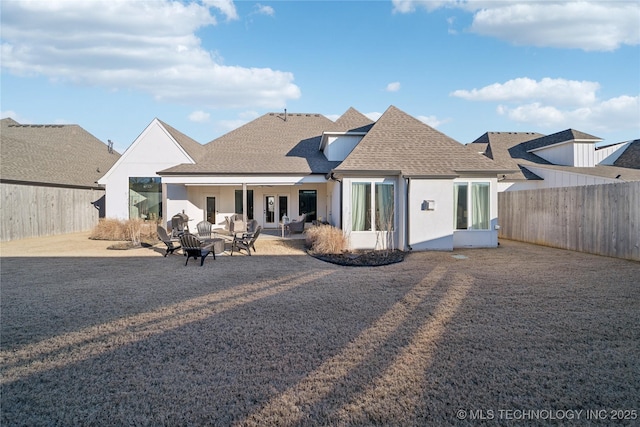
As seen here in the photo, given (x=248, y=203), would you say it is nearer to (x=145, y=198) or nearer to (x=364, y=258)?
(x=145, y=198)

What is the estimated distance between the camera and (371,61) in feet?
59.9

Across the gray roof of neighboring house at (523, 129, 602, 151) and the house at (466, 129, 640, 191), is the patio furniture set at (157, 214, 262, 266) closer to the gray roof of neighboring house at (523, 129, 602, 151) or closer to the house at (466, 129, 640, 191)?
A: the house at (466, 129, 640, 191)

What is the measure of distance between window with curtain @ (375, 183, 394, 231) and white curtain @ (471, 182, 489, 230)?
344cm

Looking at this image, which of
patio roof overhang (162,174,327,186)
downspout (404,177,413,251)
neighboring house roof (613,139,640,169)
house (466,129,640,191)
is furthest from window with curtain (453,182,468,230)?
neighboring house roof (613,139,640,169)

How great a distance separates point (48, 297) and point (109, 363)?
4.10 meters

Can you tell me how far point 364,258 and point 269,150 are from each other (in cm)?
1216

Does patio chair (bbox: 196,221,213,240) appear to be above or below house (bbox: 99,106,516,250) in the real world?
below

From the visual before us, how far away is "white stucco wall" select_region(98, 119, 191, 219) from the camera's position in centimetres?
1928

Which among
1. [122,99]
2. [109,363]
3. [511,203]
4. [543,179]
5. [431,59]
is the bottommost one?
[109,363]

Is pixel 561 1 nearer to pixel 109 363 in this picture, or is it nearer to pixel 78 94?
pixel 109 363

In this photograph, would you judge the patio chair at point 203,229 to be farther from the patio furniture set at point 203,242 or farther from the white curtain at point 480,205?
the white curtain at point 480,205

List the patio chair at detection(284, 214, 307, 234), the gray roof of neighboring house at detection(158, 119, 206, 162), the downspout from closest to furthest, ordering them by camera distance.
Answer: the downspout
the patio chair at detection(284, 214, 307, 234)
the gray roof of neighboring house at detection(158, 119, 206, 162)

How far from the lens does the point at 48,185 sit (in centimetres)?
1892

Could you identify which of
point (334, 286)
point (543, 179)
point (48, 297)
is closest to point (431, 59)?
point (543, 179)
